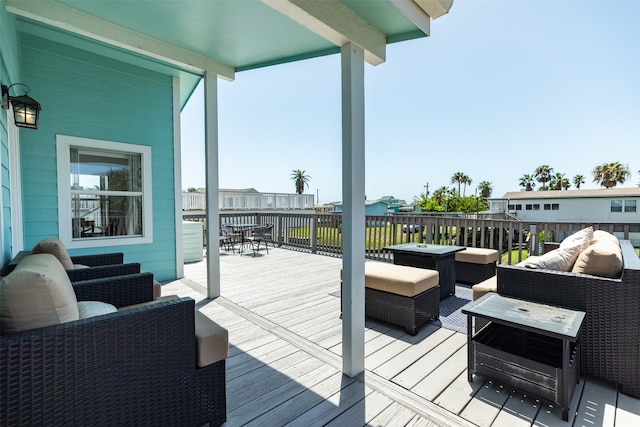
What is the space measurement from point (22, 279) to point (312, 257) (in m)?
5.76

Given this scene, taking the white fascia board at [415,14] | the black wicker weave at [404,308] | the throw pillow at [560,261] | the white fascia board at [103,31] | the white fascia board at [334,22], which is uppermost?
the white fascia board at [103,31]

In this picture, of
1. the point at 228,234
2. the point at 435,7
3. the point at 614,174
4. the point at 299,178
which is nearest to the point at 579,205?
the point at 614,174

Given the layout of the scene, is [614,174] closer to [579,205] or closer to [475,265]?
[579,205]

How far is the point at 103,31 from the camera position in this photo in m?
3.02

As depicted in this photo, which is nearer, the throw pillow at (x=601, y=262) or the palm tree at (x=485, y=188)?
the throw pillow at (x=601, y=262)

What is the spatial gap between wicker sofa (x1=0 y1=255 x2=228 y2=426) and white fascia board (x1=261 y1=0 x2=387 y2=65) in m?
1.89

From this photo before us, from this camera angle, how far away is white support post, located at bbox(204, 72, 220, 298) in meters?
3.97

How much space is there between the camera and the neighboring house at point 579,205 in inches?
834

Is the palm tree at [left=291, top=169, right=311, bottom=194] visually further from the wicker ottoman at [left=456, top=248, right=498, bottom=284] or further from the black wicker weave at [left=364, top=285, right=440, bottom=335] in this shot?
the black wicker weave at [left=364, top=285, right=440, bottom=335]

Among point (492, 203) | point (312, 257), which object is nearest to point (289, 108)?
point (312, 257)

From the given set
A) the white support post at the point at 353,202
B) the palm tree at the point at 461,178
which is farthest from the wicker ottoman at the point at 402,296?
the palm tree at the point at 461,178

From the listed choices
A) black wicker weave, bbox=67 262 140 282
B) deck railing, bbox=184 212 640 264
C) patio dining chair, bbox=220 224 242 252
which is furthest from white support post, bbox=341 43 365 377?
patio dining chair, bbox=220 224 242 252

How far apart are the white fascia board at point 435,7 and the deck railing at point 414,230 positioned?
A: 332cm

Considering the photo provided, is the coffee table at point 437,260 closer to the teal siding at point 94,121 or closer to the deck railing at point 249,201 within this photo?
the teal siding at point 94,121
